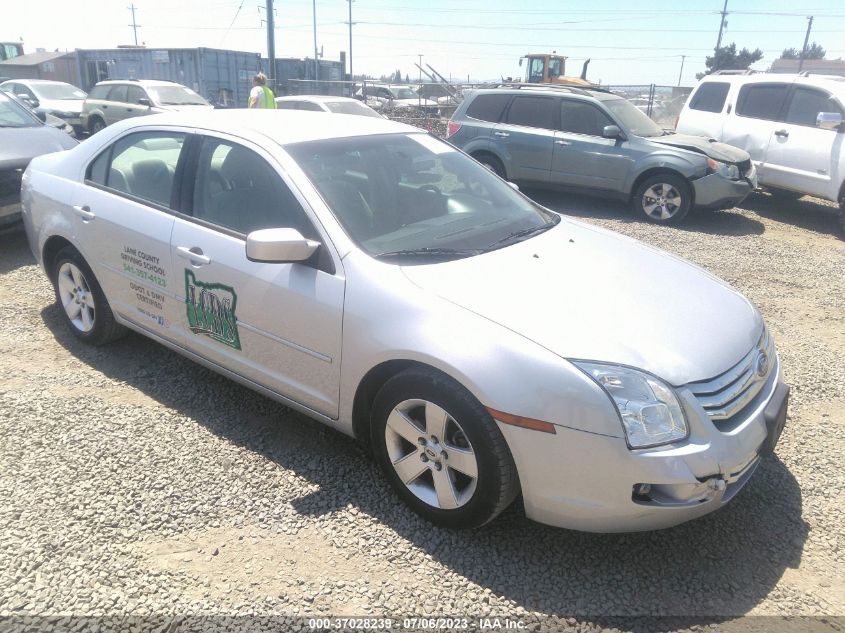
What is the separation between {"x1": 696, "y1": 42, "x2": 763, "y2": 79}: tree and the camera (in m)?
51.1

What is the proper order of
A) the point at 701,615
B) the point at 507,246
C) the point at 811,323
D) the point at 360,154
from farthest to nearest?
the point at 811,323 → the point at 360,154 → the point at 507,246 → the point at 701,615

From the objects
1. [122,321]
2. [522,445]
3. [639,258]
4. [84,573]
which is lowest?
[84,573]

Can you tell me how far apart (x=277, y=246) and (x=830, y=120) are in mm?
8435

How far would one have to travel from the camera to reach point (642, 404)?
92.1 inches

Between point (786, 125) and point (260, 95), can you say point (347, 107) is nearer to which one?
point (260, 95)

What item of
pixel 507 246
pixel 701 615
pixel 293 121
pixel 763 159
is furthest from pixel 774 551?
pixel 763 159

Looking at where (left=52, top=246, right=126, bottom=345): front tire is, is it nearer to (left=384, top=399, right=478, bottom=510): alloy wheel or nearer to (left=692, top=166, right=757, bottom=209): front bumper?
(left=384, top=399, right=478, bottom=510): alloy wheel

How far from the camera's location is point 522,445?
2.42 m

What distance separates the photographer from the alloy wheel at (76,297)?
4.30 meters

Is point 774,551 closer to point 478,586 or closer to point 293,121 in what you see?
Answer: point 478,586

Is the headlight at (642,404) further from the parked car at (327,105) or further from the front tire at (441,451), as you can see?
the parked car at (327,105)

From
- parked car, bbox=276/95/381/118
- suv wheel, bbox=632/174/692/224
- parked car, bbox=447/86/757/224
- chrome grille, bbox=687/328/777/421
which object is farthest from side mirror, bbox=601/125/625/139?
chrome grille, bbox=687/328/777/421

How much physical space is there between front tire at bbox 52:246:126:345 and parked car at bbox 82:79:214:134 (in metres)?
12.0

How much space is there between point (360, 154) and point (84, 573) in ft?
7.51
